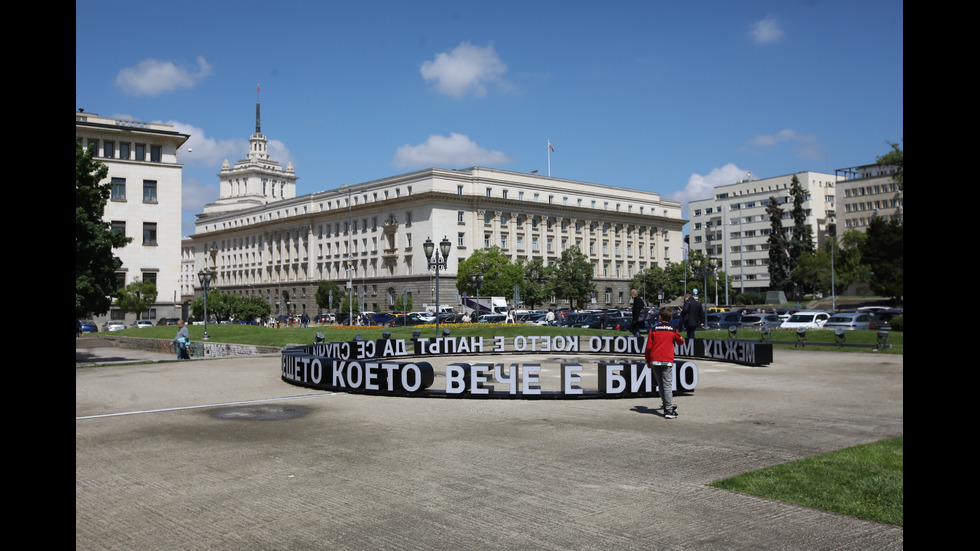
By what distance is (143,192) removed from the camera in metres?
66.6

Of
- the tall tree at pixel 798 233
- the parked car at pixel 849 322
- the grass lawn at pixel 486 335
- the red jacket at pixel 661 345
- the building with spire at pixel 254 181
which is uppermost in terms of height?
the building with spire at pixel 254 181

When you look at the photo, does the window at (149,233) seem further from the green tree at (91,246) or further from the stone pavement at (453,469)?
the stone pavement at (453,469)

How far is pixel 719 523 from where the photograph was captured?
6.58m

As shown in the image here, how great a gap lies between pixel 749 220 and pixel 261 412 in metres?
134

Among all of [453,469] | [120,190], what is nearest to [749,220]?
[120,190]

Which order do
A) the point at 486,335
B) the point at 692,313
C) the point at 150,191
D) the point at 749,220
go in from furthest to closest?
1. the point at 749,220
2. the point at 150,191
3. the point at 486,335
4. the point at 692,313

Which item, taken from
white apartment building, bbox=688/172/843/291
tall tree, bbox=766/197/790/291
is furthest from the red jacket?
white apartment building, bbox=688/172/843/291

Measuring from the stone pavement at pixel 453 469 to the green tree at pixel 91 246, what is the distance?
565 inches

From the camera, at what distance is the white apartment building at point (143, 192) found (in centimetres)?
6512

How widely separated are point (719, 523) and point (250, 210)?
447 feet

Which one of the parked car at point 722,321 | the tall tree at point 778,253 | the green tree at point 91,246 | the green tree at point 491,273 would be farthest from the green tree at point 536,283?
the green tree at point 91,246

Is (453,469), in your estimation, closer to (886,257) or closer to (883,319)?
(883,319)
